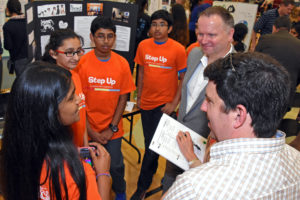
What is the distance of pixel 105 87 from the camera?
2.30 meters

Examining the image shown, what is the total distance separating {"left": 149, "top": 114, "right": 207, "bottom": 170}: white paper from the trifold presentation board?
71.2 inches

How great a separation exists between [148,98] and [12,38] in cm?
263

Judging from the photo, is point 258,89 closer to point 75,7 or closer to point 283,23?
point 75,7

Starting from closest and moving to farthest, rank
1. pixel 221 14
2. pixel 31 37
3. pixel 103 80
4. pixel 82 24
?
1. pixel 221 14
2. pixel 103 80
3. pixel 31 37
4. pixel 82 24

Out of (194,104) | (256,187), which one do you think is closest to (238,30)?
(194,104)

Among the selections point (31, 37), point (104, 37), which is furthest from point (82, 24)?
point (104, 37)

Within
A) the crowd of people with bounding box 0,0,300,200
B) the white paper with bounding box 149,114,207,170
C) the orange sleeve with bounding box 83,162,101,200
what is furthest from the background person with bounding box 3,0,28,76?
the orange sleeve with bounding box 83,162,101,200

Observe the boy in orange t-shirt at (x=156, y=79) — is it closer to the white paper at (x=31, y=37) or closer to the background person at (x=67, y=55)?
the background person at (x=67, y=55)

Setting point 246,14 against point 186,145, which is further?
point 246,14

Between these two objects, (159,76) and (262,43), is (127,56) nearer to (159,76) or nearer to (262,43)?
(159,76)

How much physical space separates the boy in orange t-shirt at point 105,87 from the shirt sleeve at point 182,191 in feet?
5.04

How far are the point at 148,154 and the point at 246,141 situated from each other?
194 cm

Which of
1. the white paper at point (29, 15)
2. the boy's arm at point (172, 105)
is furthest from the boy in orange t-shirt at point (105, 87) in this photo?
the white paper at point (29, 15)

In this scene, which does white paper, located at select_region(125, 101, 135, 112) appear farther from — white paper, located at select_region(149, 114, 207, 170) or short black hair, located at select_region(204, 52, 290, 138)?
short black hair, located at select_region(204, 52, 290, 138)
